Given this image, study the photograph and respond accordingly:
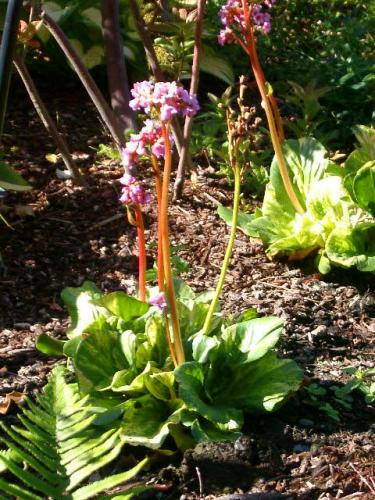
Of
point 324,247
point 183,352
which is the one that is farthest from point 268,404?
point 324,247

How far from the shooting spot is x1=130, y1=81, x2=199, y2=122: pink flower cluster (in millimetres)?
2299

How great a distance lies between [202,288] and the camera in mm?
3609

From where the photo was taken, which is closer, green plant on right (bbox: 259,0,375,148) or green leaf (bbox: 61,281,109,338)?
green leaf (bbox: 61,281,109,338)

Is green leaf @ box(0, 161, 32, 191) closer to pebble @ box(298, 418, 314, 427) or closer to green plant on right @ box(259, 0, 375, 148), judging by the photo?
pebble @ box(298, 418, 314, 427)

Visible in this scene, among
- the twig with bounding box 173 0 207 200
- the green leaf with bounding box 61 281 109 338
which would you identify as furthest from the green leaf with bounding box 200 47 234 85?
the green leaf with bounding box 61 281 109 338

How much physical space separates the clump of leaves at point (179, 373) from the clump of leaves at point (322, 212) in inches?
39.4

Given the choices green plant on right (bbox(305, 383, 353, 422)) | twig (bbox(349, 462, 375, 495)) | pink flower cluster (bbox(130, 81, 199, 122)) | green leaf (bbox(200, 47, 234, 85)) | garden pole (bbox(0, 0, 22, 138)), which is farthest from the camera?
green leaf (bbox(200, 47, 234, 85))

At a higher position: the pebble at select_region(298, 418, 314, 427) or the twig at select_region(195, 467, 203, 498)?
the twig at select_region(195, 467, 203, 498)

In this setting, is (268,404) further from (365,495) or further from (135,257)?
(135,257)

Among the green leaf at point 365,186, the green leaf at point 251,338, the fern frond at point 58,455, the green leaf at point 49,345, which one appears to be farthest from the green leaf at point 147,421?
the green leaf at point 365,186

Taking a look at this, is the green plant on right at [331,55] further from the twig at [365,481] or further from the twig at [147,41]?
the twig at [365,481]

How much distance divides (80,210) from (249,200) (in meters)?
0.83

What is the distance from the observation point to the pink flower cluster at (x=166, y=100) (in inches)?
90.5

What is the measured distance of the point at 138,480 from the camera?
249cm
